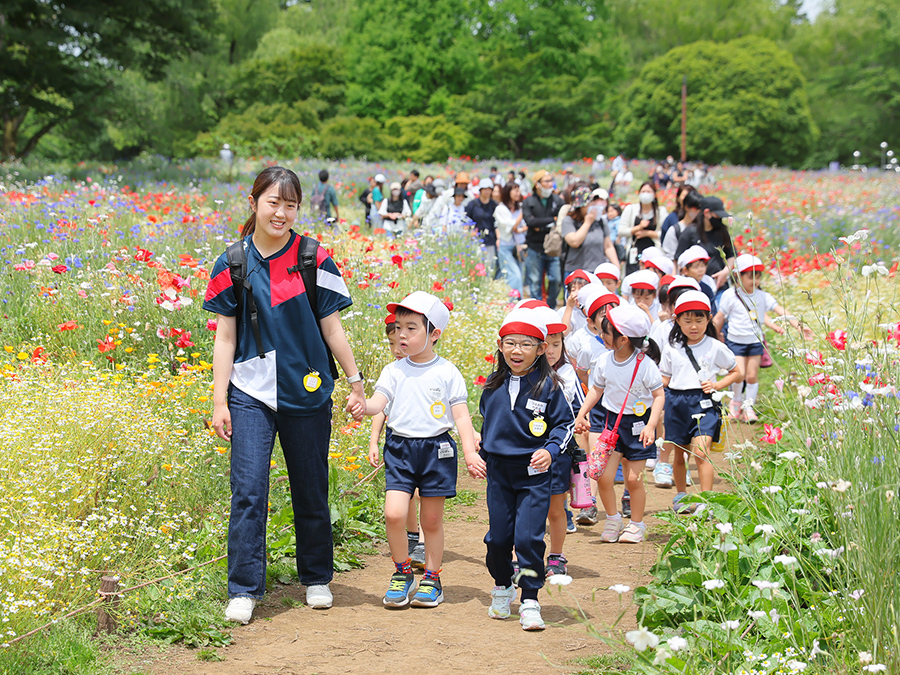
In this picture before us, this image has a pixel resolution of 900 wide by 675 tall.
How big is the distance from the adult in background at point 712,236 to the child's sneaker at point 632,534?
3.49 m

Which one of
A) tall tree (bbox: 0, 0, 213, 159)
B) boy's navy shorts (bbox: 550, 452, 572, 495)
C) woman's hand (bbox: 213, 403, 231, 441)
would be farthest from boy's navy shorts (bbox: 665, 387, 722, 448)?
tall tree (bbox: 0, 0, 213, 159)

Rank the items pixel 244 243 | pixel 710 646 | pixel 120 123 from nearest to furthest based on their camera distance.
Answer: pixel 710 646, pixel 244 243, pixel 120 123

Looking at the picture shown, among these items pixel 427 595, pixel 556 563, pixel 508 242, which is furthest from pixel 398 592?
pixel 508 242

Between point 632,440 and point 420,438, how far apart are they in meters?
1.73

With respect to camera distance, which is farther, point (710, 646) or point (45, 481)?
point (45, 481)

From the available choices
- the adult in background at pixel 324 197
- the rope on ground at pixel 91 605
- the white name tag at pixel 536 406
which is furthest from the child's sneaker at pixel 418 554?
the adult in background at pixel 324 197

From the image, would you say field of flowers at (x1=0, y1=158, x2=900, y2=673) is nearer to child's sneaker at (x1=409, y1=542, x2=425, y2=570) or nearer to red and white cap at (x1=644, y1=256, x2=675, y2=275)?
child's sneaker at (x1=409, y1=542, x2=425, y2=570)

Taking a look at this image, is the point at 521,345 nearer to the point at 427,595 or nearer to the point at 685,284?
the point at 427,595

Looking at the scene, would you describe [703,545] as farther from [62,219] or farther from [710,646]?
[62,219]

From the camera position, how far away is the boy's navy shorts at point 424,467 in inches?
175

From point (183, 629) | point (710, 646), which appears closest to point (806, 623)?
point (710, 646)

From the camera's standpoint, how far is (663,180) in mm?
27438

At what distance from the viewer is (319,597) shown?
441cm

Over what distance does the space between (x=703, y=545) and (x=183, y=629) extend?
7.38ft
